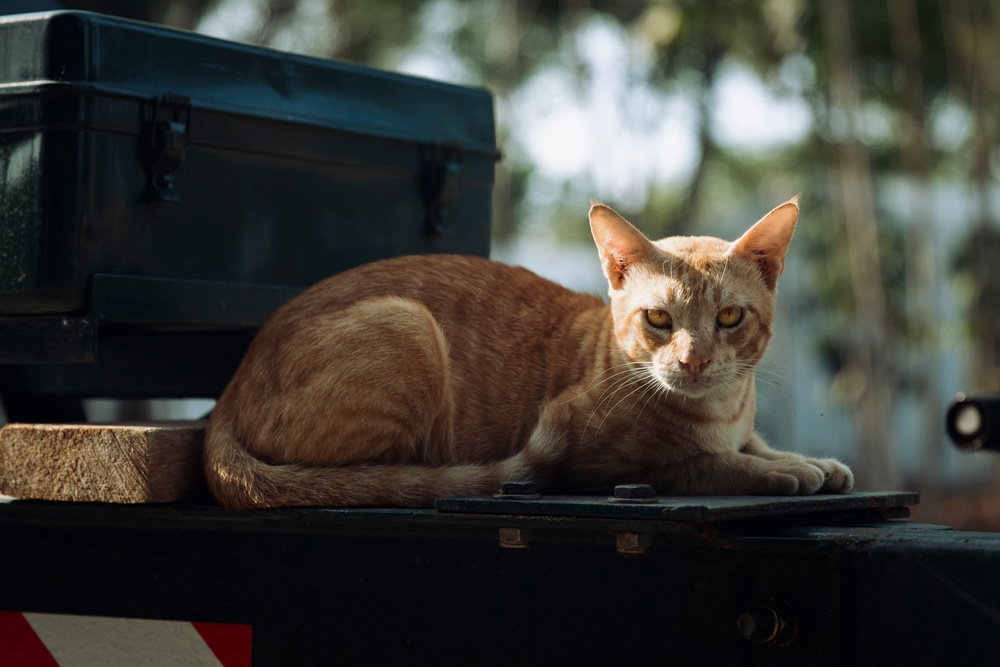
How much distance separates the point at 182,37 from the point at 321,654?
4.99 feet

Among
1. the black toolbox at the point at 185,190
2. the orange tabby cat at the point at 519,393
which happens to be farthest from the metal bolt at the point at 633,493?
the black toolbox at the point at 185,190

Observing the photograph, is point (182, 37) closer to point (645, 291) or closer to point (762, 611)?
point (645, 291)

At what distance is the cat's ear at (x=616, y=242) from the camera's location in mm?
3189

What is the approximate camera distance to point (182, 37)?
305 cm

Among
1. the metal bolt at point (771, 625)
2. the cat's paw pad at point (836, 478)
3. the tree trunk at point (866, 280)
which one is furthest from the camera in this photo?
the tree trunk at point (866, 280)

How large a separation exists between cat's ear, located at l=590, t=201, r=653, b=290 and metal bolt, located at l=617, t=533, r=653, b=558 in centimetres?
113

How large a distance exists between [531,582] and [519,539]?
0.08 metres

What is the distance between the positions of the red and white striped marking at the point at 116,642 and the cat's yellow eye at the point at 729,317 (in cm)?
131

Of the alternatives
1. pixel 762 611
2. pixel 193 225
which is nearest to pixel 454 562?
pixel 762 611

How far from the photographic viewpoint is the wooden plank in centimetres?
276

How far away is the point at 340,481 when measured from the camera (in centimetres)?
284

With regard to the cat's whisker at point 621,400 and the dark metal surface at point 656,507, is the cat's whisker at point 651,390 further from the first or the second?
the dark metal surface at point 656,507

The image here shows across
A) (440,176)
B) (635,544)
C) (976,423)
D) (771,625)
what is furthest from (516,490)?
(976,423)

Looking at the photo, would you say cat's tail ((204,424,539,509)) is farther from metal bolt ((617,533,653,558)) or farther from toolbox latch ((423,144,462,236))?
toolbox latch ((423,144,462,236))
